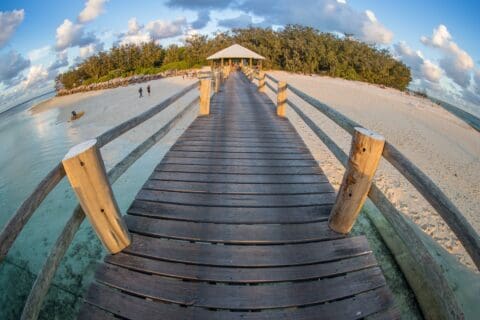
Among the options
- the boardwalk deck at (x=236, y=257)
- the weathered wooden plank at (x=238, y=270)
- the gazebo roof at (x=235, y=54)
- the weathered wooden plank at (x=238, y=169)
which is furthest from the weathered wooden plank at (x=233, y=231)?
the gazebo roof at (x=235, y=54)

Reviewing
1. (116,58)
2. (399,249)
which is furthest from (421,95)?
(116,58)

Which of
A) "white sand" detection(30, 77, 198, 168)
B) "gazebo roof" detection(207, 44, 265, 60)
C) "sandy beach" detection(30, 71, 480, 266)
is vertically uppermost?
"gazebo roof" detection(207, 44, 265, 60)

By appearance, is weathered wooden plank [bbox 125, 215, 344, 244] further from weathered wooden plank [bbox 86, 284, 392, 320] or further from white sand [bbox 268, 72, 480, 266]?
white sand [bbox 268, 72, 480, 266]

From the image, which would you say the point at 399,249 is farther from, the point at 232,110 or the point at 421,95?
the point at 421,95

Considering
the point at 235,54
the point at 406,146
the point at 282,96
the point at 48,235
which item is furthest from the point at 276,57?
the point at 48,235

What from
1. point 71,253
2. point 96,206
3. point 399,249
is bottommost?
point 71,253

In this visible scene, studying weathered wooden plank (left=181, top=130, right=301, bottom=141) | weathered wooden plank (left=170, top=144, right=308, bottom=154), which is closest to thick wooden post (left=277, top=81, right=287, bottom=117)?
weathered wooden plank (left=181, top=130, right=301, bottom=141)

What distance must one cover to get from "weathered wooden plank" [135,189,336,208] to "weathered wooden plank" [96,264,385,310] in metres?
1.02

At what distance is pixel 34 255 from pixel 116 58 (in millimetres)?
45526

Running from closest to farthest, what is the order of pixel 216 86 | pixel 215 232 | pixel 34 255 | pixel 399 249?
pixel 215 232, pixel 399 249, pixel 34 255, pixel 216 86

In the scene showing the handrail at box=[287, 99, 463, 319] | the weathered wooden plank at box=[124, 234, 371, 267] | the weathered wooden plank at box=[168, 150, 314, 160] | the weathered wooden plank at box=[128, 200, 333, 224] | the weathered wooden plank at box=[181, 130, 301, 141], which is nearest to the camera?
the handrail at box=[287, 99, 463, 319]

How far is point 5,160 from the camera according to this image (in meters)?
11.5

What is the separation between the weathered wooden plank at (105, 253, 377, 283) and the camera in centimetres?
209

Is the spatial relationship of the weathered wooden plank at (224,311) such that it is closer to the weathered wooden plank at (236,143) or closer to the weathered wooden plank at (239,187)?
the weathered wooden plank at (239,187)
